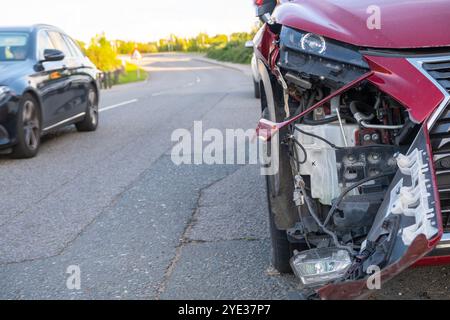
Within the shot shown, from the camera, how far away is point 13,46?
313 inches

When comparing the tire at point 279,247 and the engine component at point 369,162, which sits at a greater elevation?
the engine component at point 369,162

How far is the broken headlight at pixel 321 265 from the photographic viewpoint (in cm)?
258

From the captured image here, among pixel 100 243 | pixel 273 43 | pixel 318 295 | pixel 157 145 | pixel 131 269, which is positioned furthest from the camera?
pixel 157 145

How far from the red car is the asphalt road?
1.99ft

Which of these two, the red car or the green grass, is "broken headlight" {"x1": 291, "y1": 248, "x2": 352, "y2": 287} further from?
the green grass

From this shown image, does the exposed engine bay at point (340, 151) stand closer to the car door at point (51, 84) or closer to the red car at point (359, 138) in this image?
the red car at point (359, 138)

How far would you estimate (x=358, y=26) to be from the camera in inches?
108

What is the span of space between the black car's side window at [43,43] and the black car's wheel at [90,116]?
127 centimetres

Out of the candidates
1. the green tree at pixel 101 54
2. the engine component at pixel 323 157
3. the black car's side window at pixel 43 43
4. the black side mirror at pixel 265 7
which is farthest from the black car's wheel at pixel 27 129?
the green tree at pixel 101 54

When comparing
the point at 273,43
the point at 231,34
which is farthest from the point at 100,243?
the point at 231,34

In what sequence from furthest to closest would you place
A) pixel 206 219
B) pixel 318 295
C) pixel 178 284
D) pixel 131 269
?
1. pixel 206 219
2. pixel 131 269
3. pixel 178 284
4. pixel 318 295

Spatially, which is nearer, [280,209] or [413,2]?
[413,2]

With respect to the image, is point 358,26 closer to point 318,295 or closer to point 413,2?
point 413,2
